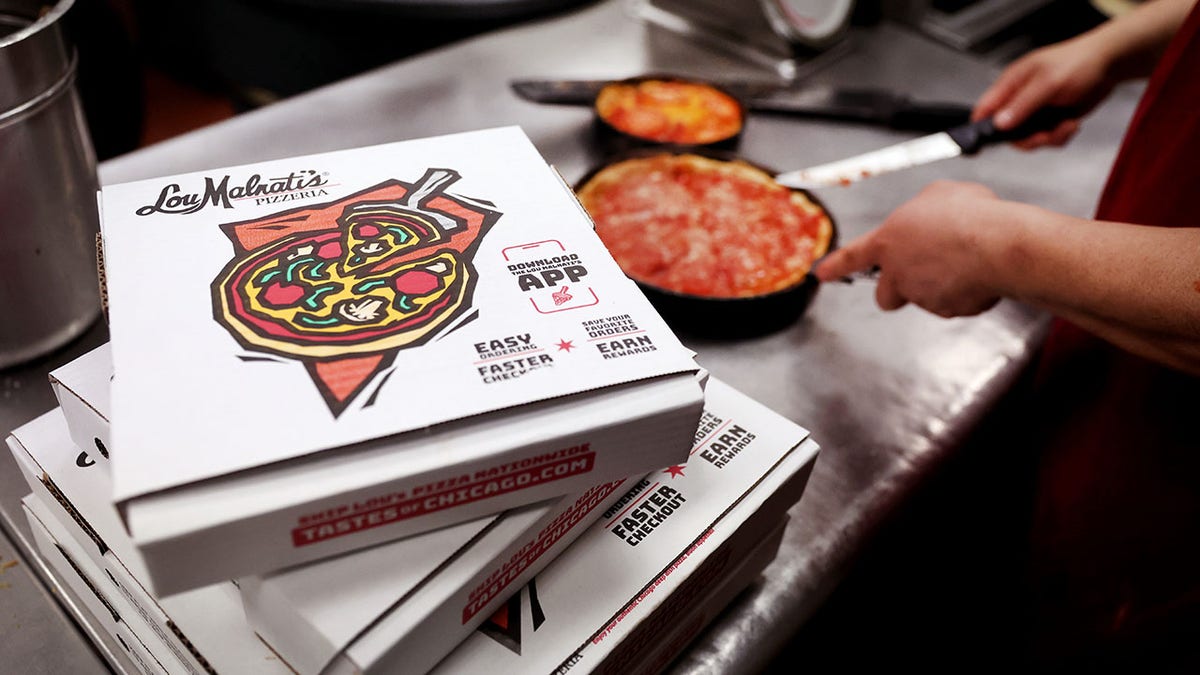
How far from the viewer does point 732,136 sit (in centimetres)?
143

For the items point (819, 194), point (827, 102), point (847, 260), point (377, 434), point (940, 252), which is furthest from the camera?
point (827, 102)

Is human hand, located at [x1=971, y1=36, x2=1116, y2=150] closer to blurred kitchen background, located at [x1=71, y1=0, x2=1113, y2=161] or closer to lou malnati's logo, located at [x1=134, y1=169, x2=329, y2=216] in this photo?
blurred kitchen background, located at [x1=71, y1=0, x2=1113, y2=161]

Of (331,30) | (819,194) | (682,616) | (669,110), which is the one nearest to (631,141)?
(669,110)

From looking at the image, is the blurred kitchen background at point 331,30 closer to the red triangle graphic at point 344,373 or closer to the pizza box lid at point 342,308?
the pizza box lid at point 342,308

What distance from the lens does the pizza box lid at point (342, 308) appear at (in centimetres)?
50

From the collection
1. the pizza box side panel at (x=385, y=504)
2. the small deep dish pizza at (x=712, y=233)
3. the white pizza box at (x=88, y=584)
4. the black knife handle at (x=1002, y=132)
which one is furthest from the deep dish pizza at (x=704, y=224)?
the white pizza box at (x=88, y=584)

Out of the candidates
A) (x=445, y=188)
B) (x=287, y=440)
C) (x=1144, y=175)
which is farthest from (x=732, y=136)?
(x=287, y=440)

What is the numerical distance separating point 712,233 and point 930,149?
0.37 m

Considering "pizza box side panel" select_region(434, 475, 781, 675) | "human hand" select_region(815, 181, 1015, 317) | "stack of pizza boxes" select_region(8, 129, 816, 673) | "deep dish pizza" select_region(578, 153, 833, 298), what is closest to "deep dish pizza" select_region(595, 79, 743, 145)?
"deep dish pizza" select_region(578, 153, 833, 298)

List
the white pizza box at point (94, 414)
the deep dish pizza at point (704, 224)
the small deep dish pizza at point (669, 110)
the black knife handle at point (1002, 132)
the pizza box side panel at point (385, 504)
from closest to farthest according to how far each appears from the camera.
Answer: the pizza box side panel at point (385, 504) < the white pizza box at point (94, 414) < the deep dish pizza at point (704, 224) < the black knife handle at point (1002, 132) < the small deep dish pizza at point (669, 110)

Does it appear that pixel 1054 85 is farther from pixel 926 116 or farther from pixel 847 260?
pixel 847 260

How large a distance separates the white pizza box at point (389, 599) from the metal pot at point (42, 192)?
21.7 inches

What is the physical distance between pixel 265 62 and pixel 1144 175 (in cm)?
229

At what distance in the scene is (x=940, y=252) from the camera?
3.24 ft
